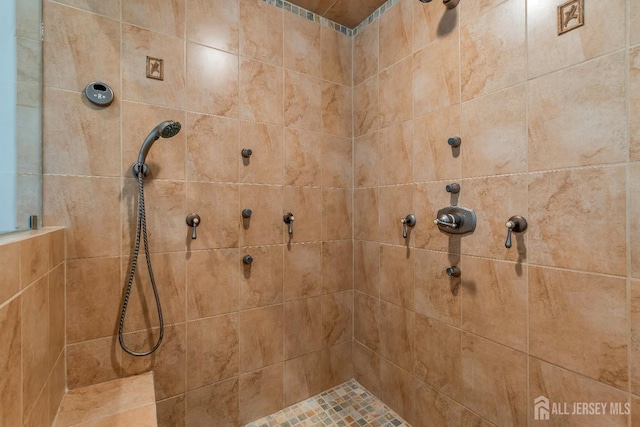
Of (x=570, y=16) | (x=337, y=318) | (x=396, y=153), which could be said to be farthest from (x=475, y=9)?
(x=337, y=318)

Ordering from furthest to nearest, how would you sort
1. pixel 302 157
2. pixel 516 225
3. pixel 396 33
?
1. pixel 302 157
2. pixel 396 33
3. pixel 516 225

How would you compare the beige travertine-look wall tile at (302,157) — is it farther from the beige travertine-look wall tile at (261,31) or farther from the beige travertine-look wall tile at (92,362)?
the beige travertine-look wall tile at (92,362)

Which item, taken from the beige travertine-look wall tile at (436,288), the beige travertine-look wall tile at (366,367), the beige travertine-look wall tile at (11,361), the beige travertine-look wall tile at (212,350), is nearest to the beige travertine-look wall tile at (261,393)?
the beige travertine-look wall tile at (212,350)

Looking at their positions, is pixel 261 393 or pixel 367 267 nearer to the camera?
pixel 261 393

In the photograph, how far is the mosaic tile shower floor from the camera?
1503 millimetres

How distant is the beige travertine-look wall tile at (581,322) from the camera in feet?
2.75

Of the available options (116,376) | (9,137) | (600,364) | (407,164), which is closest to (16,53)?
(9,137)

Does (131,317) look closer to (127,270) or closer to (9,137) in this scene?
(127,270)

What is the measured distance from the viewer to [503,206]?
1.10 metres

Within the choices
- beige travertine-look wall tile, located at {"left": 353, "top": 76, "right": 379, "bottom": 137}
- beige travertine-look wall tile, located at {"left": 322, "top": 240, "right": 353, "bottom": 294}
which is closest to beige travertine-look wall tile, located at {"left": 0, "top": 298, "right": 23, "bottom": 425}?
beige travertine-look wall tile, located at {"left": 322, "top": 240, "right": 353, "bottom": 294}

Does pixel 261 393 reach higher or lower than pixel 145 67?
lower

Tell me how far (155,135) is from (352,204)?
45.8 inches

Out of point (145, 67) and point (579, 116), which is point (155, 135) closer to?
point (145, 67)

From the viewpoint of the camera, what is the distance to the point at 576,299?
0.92 metres
